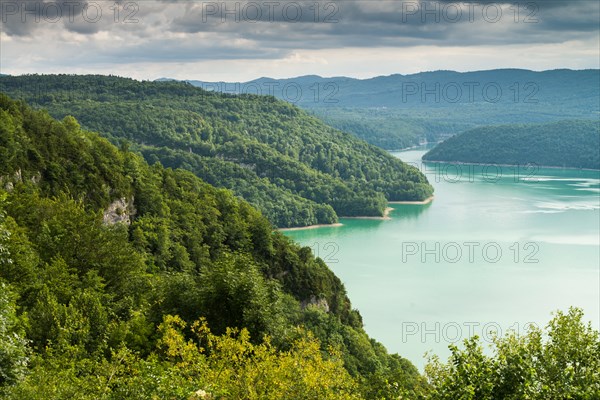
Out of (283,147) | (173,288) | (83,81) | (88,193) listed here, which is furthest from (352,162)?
(173,288)

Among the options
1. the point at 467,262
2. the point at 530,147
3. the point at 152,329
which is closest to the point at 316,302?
the point at 152,329

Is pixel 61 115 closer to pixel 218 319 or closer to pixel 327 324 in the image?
pixel 327 324

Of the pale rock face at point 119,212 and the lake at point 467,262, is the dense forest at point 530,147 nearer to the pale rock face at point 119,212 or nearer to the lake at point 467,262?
the lake at point 467,262

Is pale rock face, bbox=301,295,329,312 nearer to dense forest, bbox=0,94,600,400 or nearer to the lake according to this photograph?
dense forest, bbox=0,94,600,400

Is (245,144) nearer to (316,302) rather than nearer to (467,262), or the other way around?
(467,262)

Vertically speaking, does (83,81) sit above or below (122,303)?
above

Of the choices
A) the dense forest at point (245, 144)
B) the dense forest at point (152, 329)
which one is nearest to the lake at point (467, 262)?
the dense forest at point (245, 144)

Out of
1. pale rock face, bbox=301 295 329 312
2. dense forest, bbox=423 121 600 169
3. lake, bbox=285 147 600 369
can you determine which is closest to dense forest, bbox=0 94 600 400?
pale rock face, bbox=301 295 329 312
